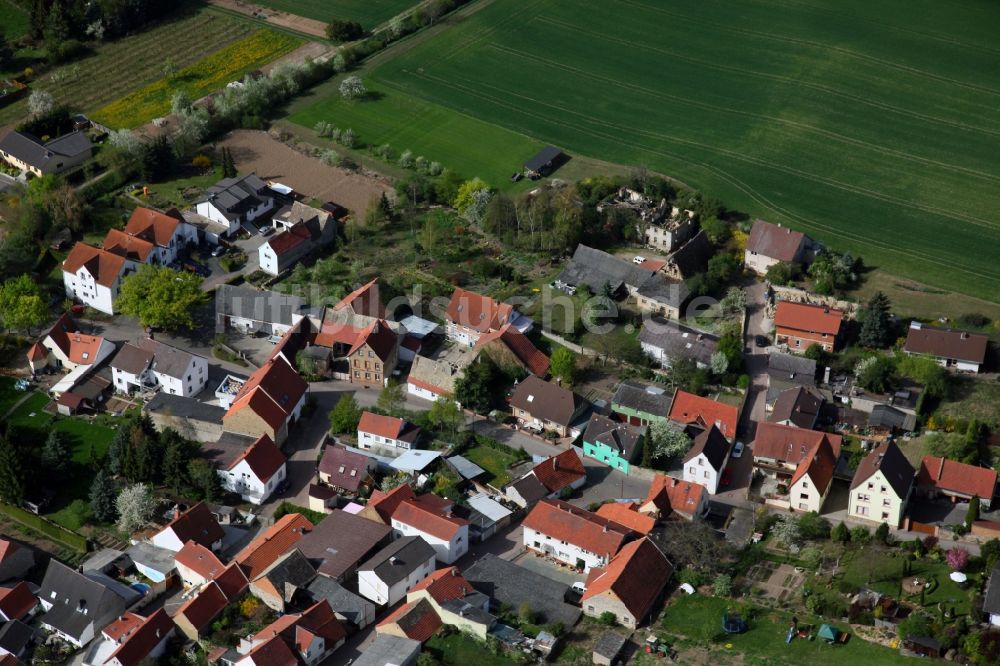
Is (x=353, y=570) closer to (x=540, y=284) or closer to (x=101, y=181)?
(x=540, y=284)

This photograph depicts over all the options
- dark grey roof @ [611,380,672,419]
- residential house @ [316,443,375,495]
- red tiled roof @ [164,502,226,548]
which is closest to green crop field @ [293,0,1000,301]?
dark grey roof @ [611,380,672,419]

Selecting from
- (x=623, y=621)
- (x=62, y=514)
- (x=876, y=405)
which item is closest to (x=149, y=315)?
(x=62, y=514)

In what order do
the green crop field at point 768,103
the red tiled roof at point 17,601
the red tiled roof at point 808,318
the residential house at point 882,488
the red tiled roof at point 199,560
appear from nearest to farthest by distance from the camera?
the red tiled roof at point 17,601, the red tiled roof at point 199,560, the residential house at point 882,488, the red tiled roof at point 808,318, the green crop field at point 768,103

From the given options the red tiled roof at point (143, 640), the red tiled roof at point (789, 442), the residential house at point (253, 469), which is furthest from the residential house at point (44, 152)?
the red tiled roof at point (789, 442)

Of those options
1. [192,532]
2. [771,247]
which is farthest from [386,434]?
[771,247]

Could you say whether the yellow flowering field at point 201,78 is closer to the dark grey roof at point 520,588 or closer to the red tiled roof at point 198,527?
the red tiled roof at point 198,527

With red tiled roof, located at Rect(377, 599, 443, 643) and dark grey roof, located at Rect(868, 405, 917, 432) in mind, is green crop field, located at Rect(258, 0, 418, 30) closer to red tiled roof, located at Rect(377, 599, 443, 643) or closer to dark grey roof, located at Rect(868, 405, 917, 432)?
dark grey roof, located at Rect(868, 405, 917, 432)

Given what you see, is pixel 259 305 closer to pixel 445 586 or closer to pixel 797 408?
pixel 445 586
